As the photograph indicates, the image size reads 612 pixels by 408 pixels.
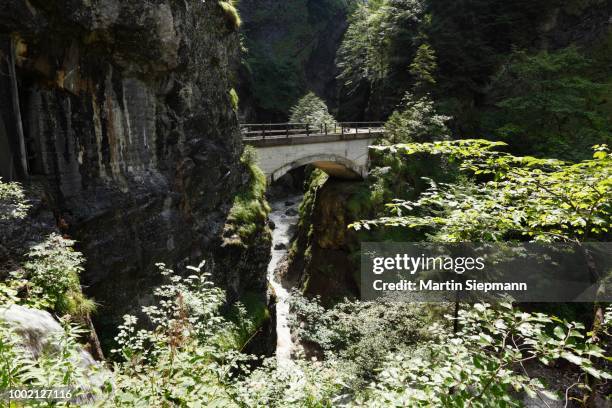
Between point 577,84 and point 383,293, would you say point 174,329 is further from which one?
point 577,84

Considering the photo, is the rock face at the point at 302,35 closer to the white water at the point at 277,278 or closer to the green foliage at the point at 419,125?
the white water at the point at 277,278

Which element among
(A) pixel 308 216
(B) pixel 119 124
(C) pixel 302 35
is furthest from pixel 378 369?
(C) pixel 302 35

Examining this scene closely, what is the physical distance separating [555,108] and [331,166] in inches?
443

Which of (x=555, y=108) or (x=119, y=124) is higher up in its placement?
(x=555, y=108)

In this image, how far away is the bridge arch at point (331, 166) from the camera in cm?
1738

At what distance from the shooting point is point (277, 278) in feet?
78.3

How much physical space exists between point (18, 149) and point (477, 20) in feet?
87.1

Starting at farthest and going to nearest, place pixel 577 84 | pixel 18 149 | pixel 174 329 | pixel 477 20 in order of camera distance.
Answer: pixel 477 20 → pixel 577 84 → pixel 18 149 → pixel 174 329

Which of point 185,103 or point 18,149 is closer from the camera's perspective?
point 18,149

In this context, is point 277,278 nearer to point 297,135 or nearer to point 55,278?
point 297,135

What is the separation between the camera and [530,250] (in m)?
13.4

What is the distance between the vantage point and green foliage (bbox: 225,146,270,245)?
13.9m

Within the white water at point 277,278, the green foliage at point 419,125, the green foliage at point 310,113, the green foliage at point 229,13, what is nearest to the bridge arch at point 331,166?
the green foliage at point 419,125

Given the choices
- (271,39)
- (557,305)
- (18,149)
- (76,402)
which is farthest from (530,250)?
(271,39)
